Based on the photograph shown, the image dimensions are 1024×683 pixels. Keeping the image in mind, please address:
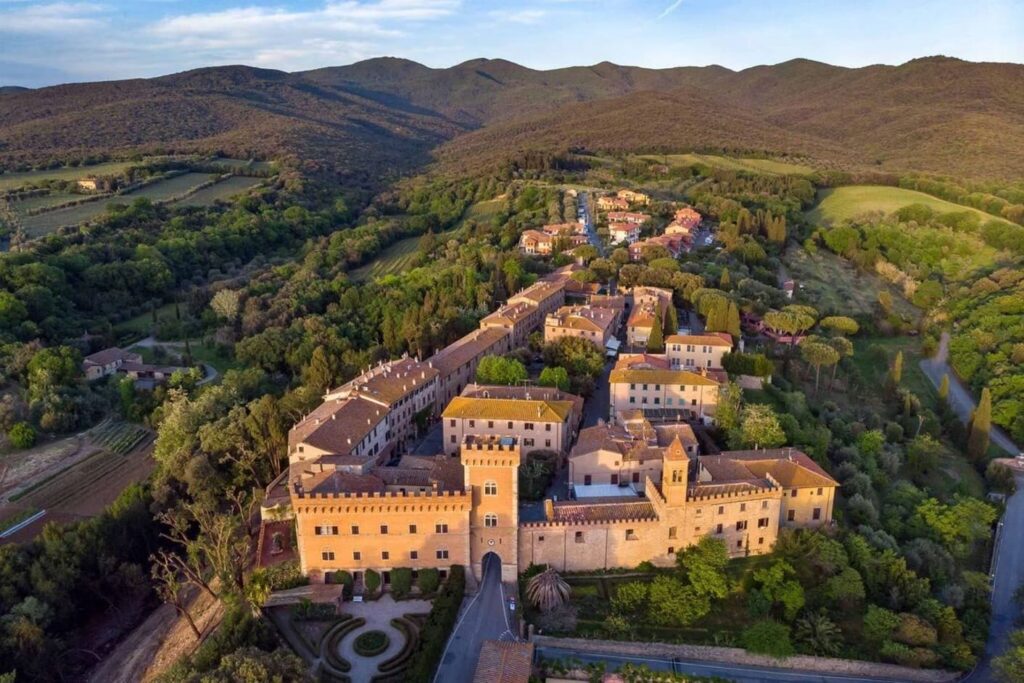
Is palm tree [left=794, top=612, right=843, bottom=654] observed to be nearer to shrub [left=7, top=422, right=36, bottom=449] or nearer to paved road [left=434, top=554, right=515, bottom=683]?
paved road [left=434, top=554, right=515, bottom=683]

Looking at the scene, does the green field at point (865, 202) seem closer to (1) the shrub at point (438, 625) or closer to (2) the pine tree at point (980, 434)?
(2) the pine tree at point (980, 434)

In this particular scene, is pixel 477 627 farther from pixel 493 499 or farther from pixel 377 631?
pixel 493 499

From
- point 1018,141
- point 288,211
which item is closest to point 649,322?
point 288,211

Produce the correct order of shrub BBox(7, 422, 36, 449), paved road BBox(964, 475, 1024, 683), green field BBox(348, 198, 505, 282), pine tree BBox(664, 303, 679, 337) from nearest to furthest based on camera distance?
1. paved road BBox(964, 475, 1024, 683)
2. shrub BBox(7, 422, 36, 449)
3. pine tree BBox(664, 303, 679, 337)
4. green field BBox(348, 198, 505, 282)

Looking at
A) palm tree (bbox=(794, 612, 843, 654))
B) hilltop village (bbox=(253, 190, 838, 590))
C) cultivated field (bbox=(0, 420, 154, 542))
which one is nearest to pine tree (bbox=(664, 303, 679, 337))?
hilltop village (bbox=(253, 190, 838, 590))

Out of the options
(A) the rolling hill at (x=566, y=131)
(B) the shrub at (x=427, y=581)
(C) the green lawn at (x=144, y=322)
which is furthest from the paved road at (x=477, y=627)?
(A) the rolling hill at (x=566, y=131)

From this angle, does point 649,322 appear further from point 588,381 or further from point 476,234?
point 476,234
